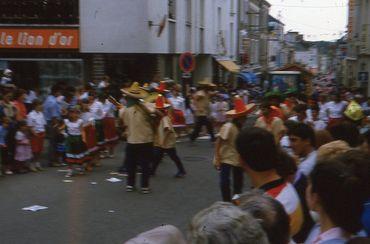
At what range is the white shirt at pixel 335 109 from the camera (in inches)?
486

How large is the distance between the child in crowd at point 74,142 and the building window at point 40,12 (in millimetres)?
8476

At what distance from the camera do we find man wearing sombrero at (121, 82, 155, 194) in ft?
27.1

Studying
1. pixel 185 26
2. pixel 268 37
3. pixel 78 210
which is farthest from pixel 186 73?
pixel 268 37

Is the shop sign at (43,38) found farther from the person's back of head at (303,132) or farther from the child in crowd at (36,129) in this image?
the person's back of head at (303,132)

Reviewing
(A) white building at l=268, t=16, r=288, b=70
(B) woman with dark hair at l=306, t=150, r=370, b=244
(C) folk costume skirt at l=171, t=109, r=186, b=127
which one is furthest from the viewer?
(A) white building at l=268, t=16, r=288, b=70

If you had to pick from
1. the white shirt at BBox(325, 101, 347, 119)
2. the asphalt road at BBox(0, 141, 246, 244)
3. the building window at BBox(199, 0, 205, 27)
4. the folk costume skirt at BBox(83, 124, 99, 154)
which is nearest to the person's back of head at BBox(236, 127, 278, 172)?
the asphalt road at BBox(0, 141, 246, 244)

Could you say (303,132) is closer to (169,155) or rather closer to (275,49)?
(169,155)

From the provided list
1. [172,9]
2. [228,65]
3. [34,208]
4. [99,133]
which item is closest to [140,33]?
[172,9]

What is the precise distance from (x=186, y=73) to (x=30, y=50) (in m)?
5.80

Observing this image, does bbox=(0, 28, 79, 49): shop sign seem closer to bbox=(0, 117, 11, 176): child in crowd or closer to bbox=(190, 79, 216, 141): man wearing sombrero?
bbox=(190, 79, 216, 141): man wearing sombrero

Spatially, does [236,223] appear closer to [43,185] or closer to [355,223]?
[355,223]

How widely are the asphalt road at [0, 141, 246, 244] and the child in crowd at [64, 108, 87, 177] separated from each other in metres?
0.37

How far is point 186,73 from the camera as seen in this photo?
1650 cm

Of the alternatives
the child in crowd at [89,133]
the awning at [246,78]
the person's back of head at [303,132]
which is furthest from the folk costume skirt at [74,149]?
the awning at [246,78]
